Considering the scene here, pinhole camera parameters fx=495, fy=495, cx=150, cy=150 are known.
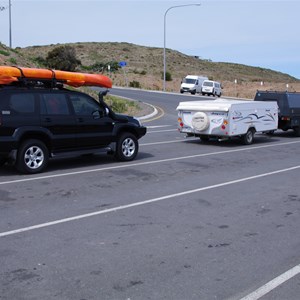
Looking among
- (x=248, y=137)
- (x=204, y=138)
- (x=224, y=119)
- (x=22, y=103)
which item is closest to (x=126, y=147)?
(x=22, y=103)

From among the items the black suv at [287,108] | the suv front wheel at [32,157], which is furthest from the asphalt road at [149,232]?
the black suv at [287,108]

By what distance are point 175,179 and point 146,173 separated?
2.77ft

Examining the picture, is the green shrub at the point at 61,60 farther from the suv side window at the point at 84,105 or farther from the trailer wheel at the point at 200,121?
the suv side window at the point at 84,105

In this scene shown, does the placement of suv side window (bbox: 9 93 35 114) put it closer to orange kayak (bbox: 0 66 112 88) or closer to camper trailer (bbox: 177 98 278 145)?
orange kayak (bbox: 0 66 112 88)

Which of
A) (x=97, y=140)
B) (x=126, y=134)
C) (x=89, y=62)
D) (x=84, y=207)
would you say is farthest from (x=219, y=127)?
(x=89, y=62)

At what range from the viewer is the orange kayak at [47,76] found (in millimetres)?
10062

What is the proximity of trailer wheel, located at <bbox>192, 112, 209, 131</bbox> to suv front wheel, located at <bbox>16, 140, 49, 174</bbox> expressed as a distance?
654 centimetres

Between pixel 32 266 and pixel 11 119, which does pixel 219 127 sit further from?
pixel 32 266

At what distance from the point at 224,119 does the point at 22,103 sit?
7.21 metres

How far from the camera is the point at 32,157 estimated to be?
10195 millimetres

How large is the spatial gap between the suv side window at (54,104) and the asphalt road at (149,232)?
1284 mm

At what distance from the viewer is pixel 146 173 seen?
1064cm

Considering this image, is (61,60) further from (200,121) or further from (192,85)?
(200,121)

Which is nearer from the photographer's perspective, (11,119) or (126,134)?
(11,119)
